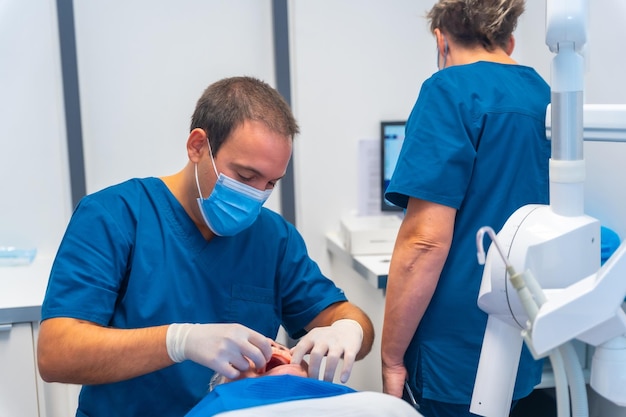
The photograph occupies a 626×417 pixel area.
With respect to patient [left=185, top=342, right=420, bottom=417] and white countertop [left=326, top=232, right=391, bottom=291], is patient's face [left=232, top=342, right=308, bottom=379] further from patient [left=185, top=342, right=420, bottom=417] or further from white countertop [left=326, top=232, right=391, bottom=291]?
white countertop [left=326, top=232, right=391, bottom=291]

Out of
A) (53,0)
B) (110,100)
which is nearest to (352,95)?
(110,100)

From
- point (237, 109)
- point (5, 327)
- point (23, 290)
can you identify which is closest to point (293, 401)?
point (237, 109)

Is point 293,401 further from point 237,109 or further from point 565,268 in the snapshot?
point 237,109

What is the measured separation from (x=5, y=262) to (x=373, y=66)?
1.50 m

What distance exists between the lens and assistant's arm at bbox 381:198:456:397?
4.13 ft

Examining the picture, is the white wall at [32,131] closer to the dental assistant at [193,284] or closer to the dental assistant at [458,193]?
the dental assistant at [193,284]

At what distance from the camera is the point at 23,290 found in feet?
Result: 6.35

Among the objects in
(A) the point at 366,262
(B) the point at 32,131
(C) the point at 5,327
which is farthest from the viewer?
(B) the point at 32,131

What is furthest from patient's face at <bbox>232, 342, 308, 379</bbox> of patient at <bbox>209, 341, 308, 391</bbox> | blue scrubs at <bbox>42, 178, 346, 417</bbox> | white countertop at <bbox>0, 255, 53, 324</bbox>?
white countertop at <bbox>0, 255, 53, 324</bbox>

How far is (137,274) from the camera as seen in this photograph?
115cm

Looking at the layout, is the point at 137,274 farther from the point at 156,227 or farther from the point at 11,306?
the point at 11,306

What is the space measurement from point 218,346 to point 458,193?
0.55m

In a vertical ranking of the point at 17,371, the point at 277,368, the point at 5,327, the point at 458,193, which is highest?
the point at 458,193

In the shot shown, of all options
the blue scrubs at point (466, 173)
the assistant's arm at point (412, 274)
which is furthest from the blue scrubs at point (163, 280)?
the blue scrubs at point (466, 173)
